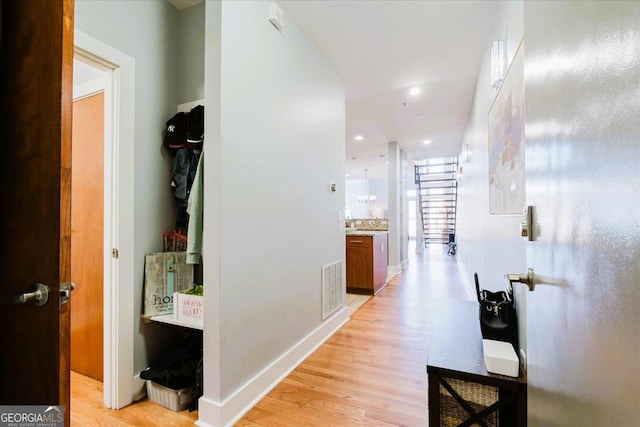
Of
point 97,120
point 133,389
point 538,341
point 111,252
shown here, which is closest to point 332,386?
point 133,389

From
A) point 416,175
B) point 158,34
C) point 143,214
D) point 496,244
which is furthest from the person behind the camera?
point 416,175

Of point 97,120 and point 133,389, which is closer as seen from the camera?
point 133,389

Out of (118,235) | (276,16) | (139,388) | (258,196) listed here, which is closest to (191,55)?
(276,16)

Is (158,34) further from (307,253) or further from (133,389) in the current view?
(133,389)

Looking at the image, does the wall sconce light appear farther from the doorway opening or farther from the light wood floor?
the doorway opening

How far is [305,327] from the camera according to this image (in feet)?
8.17

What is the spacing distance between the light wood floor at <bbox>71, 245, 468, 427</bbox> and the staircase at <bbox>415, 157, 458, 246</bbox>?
732 cm

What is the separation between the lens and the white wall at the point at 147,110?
6.00 ft

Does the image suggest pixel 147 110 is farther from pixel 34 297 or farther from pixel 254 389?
pixel 254 389

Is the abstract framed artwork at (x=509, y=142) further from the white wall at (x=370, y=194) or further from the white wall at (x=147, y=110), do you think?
the white wall at (x=370, y=194)

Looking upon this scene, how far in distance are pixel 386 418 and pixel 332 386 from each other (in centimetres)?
45

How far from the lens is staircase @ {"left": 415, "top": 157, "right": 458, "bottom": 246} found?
9.32 meters

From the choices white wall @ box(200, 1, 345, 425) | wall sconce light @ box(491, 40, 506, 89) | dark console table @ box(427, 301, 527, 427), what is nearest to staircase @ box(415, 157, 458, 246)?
wall sconce light @ box(491, 40, 506, 89)

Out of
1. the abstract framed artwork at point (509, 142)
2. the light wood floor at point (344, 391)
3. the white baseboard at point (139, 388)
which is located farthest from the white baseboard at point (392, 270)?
the white baseboard at point (139, 388)
